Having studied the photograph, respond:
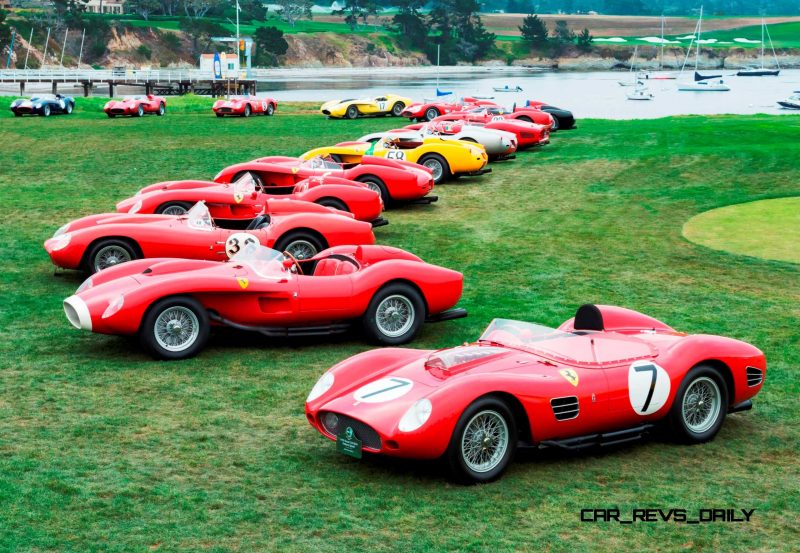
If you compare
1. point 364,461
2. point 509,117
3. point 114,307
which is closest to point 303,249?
point 114,307

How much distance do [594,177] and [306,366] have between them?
62.2ft

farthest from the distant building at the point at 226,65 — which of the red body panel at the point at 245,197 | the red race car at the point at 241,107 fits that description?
the red body panel at the point at 245,197

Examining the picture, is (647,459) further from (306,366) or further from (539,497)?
(306,366)

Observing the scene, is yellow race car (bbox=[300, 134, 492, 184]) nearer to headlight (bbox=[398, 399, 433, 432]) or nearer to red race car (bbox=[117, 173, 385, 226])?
red race car (bbox=[117, 173, 385, 226])

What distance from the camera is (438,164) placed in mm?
28766

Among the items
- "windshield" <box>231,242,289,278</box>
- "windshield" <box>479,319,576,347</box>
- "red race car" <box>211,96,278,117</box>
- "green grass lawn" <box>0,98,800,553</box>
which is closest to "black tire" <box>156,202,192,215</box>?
"green grass lawn" <box>0,98,800,553</box>

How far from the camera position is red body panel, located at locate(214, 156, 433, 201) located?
2245cm

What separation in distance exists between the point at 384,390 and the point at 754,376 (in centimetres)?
349

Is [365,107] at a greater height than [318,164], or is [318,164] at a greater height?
[318,164]

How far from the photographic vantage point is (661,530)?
773 cm

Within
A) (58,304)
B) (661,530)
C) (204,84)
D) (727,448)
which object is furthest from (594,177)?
(204,84)

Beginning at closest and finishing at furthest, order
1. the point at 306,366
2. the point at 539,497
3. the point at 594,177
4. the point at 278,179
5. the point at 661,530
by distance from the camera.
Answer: the point at 661,530 → the point at 539,497 → the point at 306,366 → the point at 278,179 → the point at 594,177

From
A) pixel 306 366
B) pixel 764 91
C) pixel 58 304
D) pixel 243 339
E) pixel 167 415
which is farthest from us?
pixel 764 91

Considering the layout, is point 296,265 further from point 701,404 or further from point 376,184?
point 376,184
